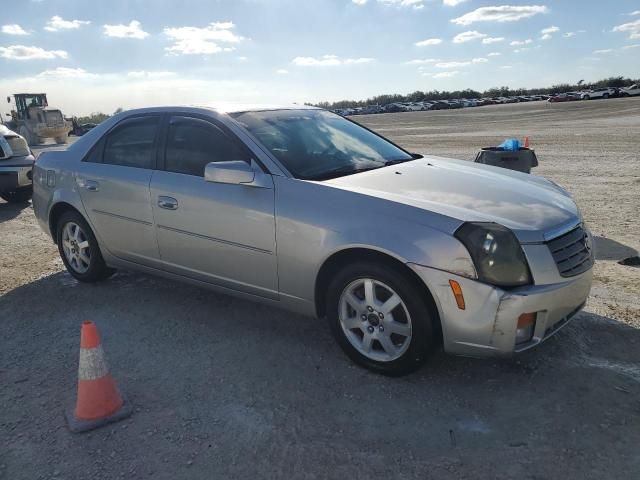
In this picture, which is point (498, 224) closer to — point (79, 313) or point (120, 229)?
point (120, 229)

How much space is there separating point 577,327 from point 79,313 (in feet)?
12.8

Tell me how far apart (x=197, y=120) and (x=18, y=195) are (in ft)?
23.5

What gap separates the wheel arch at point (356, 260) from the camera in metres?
3.00

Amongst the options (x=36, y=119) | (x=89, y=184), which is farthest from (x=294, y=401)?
(x=36, y=119)

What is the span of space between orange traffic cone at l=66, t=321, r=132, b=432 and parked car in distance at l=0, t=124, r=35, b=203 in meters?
7.15

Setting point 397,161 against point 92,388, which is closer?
point 92,388

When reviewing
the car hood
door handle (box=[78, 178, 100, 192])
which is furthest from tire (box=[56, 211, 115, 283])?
the car hood

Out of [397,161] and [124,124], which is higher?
[124,124]

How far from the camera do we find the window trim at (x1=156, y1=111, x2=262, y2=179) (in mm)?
3701

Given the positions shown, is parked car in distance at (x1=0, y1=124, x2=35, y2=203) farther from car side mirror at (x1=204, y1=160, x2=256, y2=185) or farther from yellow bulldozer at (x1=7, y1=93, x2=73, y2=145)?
yellow bulldozer at (x1=7, y1=93, x2=73, y2=145)

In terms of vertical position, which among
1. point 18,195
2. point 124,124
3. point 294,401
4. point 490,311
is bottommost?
point 294,401

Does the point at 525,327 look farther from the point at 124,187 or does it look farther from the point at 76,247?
the point at 76,247

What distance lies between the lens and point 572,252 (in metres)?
3.10

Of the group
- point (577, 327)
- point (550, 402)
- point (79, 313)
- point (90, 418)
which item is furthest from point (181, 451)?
point (577, 327)
